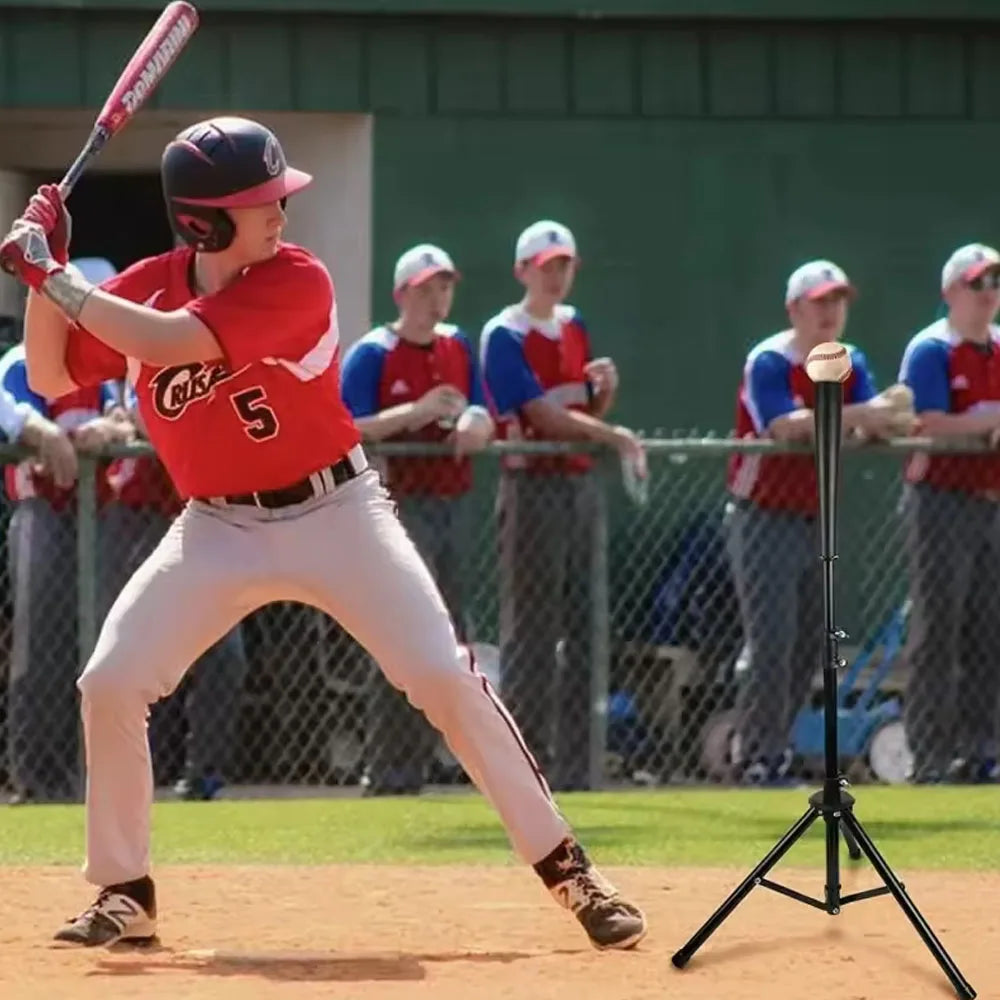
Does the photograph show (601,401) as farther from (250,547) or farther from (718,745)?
(250,547)

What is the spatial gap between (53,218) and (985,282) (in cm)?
582

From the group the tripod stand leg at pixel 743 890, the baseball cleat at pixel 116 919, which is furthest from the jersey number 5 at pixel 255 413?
the tripod stand leg at pixel 743 890

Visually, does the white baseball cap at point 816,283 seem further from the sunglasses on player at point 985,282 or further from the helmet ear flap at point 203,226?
the helmet ear flap at point 203,226

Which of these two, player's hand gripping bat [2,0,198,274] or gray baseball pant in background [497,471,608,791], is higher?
player's hand gripping bat [2,0,198,274]

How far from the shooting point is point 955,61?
1472 cm

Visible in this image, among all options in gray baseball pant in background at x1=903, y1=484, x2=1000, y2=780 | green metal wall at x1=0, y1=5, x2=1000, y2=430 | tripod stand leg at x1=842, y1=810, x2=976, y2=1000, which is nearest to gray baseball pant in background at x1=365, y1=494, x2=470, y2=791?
gray baseball pant in background at x1=903, y1=484, x2=1000, y2=780

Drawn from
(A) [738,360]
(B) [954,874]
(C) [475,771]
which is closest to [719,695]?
(A) [738,360]

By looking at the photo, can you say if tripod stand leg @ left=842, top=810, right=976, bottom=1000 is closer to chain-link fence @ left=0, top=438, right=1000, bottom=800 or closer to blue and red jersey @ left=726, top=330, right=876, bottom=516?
chain-link fence @ left=0, top=438, right=1000, bottom=800

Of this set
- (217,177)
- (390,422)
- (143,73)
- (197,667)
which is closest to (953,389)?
(390,422)

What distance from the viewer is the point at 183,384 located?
21.3 feet

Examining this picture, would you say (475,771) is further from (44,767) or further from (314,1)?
(314,1)

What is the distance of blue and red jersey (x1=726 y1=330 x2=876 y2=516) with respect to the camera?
36.9 ft

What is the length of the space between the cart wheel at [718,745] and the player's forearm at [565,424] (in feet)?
4.42

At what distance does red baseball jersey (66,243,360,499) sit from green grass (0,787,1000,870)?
8.21ft
